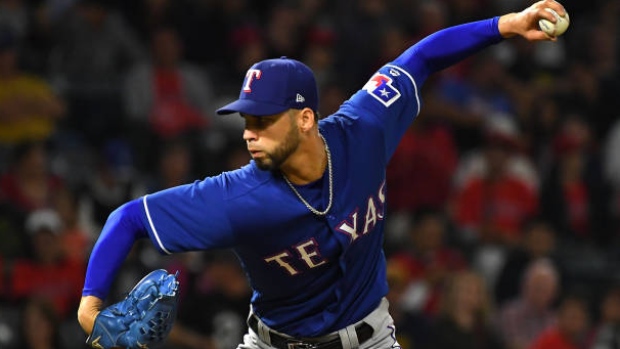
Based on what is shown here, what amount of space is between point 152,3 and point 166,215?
6.22 m

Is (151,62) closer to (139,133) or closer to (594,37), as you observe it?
(139,133)

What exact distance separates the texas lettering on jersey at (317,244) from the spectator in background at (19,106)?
4868 millimetres

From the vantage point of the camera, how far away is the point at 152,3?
33.4ft

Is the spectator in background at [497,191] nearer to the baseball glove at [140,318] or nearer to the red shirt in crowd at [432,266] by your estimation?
the red shirt in crowd at [432,266]

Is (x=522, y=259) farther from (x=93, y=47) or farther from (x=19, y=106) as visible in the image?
(x=19, y=106)

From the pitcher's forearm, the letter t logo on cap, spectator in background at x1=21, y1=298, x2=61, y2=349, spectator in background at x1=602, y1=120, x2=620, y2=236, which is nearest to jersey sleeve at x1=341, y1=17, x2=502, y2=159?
the letter t logo on cap

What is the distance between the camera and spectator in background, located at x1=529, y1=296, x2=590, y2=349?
835 centimetres

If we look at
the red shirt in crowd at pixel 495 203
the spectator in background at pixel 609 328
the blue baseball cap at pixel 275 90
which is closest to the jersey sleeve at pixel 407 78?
the blue baseball cap at pixel 275 90

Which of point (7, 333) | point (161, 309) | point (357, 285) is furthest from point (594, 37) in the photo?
point (161, 309)

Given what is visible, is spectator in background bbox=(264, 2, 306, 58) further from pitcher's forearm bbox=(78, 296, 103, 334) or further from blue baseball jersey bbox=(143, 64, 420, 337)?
pitcher's forearm bbox=(78, 296, 103, 334)

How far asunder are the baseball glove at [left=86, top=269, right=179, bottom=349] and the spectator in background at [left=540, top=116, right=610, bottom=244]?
6208mm

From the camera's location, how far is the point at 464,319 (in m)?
8.12

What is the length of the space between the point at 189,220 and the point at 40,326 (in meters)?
3.34

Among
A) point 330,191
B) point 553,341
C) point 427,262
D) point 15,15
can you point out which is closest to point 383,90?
point 330,191
